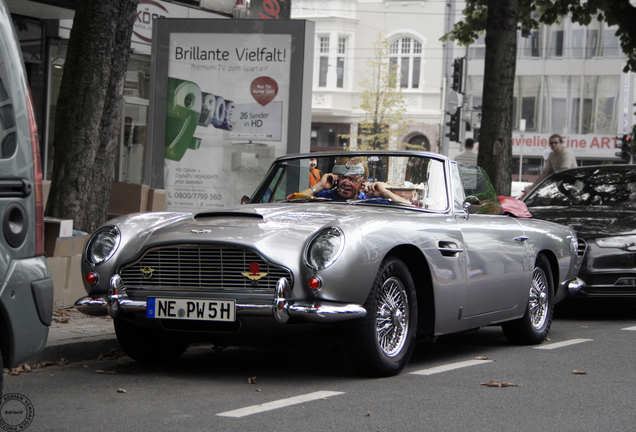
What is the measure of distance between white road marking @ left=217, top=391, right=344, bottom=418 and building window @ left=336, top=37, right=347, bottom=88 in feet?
140

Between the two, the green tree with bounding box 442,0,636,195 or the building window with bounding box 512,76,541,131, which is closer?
the green tree with bounding box 442,0,636,195

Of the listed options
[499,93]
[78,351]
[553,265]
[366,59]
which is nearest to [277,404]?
[78,351]

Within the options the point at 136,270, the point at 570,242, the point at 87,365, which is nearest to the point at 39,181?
the point at 136,270

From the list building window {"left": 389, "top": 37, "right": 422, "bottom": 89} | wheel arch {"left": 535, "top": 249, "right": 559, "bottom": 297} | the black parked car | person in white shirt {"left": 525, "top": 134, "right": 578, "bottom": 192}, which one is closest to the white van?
wheel arch {"left": 535, "top": 249, "right": 559, "bottom": 297}

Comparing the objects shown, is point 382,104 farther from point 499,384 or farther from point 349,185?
point 499,384

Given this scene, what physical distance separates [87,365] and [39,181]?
8.04 ft

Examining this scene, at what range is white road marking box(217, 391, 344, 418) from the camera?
4559mm

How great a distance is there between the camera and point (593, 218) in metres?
9.74

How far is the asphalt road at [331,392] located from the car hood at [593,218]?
2329 millimetres

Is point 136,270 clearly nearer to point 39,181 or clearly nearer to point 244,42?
point 39,181

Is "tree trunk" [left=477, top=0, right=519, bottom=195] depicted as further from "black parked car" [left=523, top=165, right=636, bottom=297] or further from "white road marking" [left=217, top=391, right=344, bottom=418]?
"white road marking" [left=217, top=391, right=344, bottom=418]

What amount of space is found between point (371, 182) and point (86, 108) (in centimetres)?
332

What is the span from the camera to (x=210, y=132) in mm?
10938

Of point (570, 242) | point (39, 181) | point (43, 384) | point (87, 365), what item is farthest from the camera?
point (570, 242)
